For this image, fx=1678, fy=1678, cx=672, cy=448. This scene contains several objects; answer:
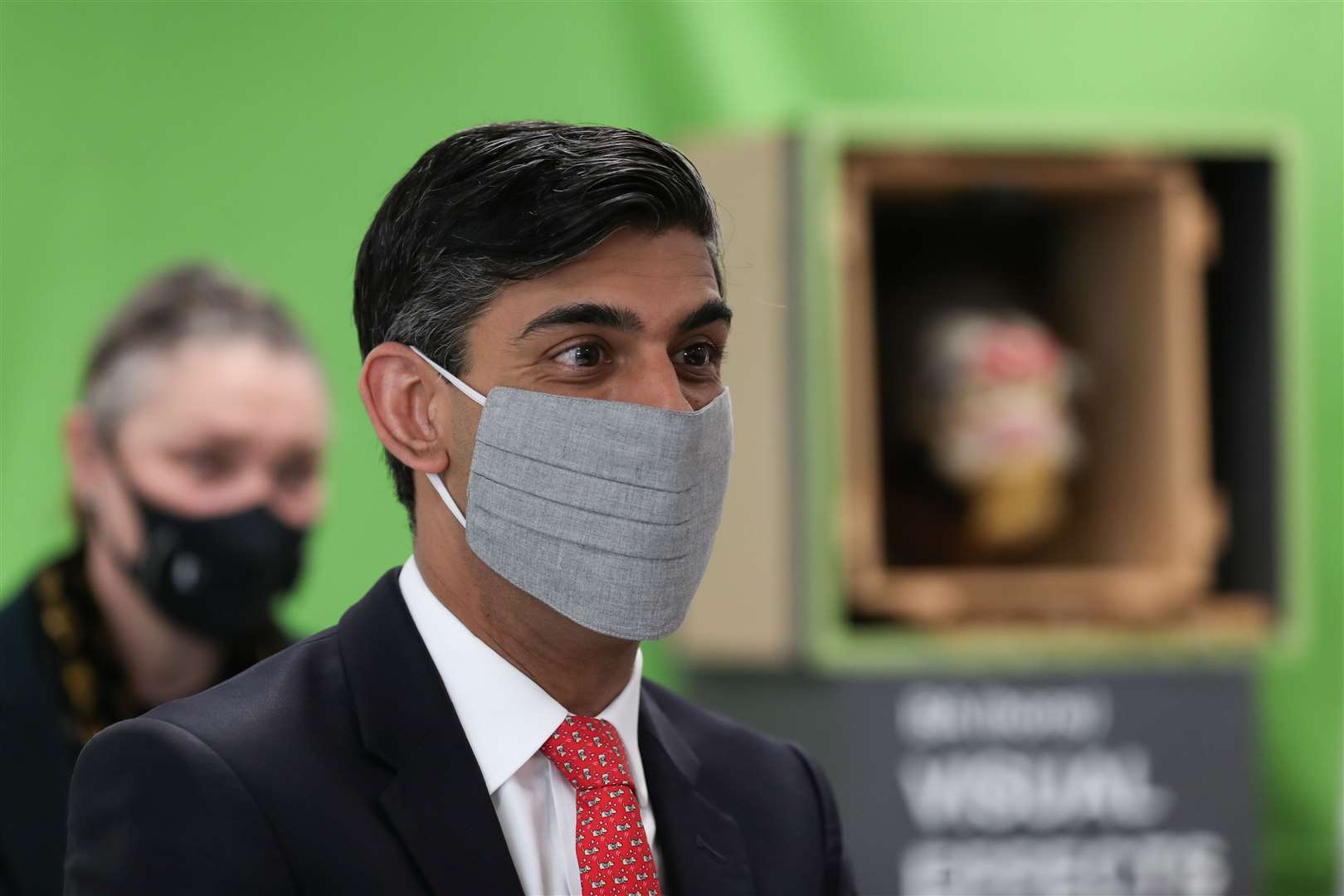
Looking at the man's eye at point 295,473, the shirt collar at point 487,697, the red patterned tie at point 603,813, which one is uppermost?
the man's eye at point 295,473

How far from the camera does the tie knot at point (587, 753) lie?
50.7 inches

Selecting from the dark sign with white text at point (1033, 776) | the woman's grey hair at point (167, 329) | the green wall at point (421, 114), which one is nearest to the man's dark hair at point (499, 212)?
the woman's grey hair at point (167, 329)

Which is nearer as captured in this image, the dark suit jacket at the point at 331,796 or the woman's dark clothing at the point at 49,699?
the dark suit jacket at the point at 331,796

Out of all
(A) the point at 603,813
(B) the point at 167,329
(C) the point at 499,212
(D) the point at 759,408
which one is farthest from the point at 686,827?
(D) the point at 759,408

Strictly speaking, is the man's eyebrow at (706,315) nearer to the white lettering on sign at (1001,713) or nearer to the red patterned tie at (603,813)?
the red patterned tie at (603,813)

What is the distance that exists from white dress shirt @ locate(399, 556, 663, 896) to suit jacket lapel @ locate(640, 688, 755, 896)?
0.15 feet

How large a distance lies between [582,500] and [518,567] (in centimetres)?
7

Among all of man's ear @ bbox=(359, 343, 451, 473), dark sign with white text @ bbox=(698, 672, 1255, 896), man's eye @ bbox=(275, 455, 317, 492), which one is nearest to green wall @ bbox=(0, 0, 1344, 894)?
man's eye @ bbox=(275, 455, 317, 492)

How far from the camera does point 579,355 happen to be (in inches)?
50.8

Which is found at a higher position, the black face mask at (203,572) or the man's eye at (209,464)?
the man's eye at (209,464)

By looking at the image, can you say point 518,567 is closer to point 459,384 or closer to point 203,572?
point 459,384

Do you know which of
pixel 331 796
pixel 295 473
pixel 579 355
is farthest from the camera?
pixel 295 473

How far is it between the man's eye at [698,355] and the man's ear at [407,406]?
192 mm

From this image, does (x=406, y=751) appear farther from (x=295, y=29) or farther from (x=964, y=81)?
(x=964, y=81)
